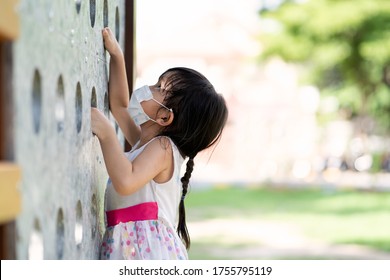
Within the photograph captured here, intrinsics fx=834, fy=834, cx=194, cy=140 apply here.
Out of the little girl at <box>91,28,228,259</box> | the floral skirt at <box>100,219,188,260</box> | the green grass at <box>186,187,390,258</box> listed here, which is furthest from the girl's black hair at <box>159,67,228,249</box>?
the green grass at <box>186,187,390,258</box>

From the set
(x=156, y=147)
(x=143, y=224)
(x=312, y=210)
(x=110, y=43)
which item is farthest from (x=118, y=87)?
(x=312, y=210)

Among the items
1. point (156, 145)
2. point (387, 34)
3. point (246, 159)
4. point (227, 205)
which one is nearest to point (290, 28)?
point (387, 34)

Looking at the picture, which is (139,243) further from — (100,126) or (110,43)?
(110,43)

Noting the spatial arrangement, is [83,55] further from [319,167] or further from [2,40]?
[319,167]

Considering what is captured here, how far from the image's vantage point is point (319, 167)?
54.3 feet

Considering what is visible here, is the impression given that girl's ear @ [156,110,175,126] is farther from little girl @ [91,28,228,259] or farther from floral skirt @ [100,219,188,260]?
floral skirt @ [100,219,188,260]

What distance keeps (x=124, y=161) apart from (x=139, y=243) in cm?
23

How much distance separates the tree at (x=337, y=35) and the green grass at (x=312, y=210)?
11.9ft

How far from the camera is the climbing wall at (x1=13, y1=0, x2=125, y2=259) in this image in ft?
3.96

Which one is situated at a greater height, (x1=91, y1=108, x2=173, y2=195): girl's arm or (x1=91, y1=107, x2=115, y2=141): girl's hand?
(x1=91, y1=107, x2=115, y2=141): girl's hand

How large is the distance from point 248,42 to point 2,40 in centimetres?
1737

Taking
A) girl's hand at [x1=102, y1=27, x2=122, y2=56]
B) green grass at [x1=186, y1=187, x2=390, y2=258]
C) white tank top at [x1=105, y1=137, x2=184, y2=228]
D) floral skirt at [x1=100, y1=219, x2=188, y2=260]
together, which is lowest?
green grass at [x1=186, y1=187, x2=390, y2=258]

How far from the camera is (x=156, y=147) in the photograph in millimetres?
1926

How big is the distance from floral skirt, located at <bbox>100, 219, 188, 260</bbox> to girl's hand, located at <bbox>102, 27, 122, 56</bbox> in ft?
1.45
